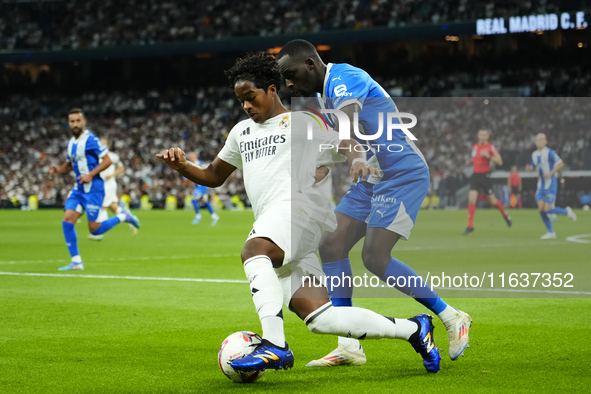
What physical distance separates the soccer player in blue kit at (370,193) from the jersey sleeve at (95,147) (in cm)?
675

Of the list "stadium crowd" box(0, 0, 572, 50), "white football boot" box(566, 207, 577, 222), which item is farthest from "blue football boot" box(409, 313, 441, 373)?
"stadium crowd" box(0, 0, 572, 50)

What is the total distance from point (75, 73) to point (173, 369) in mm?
45448

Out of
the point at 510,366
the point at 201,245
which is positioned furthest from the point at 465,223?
the point at 510,366

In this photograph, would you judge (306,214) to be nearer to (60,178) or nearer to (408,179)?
(408,179)

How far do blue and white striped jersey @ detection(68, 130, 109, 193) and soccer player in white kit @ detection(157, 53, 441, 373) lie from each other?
7.06 meters

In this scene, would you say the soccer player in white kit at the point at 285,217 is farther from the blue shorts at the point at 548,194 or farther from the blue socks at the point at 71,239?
the blue shorts at the point at 548,194

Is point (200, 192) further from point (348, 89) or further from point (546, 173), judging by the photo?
point (348, 89)

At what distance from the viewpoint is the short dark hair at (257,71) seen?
4.43m

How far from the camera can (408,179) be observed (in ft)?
16.7

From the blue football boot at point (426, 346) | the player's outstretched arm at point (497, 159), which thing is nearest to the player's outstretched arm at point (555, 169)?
the player's outstretched arm at point (497, 159)

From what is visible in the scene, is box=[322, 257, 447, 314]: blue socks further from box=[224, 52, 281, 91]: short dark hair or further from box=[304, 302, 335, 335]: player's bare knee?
box=[224, 52, 281, 91]: short dark hair

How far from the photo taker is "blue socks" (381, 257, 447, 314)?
4.85 metres

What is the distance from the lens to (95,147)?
1134 cm

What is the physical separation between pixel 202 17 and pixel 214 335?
124 ft
